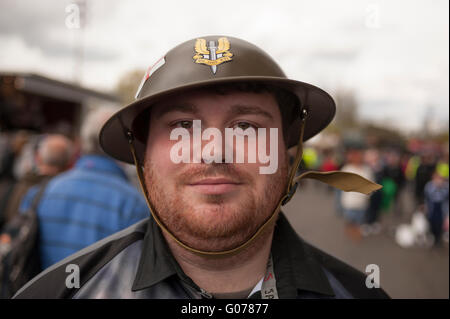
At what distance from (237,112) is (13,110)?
13.2 metres

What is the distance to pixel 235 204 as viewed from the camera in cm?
128

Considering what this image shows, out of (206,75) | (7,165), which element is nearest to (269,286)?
(206,75)

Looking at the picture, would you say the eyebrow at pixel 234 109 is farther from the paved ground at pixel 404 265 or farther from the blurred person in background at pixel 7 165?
the blurred person in background at pixel 7 165

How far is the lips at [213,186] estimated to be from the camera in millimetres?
1249

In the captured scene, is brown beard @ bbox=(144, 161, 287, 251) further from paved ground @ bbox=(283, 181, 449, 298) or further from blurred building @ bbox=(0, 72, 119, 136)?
blurred building @ bbox=(0, 72, 119, 136)

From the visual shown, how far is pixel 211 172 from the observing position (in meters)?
1.25

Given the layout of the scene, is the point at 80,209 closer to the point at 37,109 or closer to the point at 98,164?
the point at 98,164

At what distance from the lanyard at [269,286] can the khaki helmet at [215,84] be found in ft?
0.73

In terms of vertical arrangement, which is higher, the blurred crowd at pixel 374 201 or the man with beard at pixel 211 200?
the man with beard at pixel 211 200

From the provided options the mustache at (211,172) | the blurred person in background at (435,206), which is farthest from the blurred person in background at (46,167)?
the blurred person in background at (435,206)

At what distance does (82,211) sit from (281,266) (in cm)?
132

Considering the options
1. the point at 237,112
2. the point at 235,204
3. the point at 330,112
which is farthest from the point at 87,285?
the point at 330,112

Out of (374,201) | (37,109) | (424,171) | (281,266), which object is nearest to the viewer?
(281,266)

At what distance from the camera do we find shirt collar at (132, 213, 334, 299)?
4.50 feet
